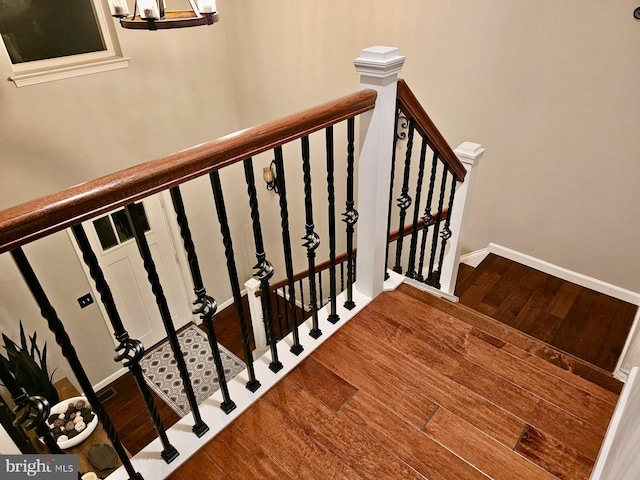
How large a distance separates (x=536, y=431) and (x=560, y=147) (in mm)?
2506

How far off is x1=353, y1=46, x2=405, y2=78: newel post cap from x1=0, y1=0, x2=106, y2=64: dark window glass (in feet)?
11.8

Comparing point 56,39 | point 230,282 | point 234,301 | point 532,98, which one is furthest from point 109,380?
point 532,98

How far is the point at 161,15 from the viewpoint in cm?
198

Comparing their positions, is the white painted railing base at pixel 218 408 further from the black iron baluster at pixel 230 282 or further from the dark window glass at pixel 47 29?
the dark window glass at pixel 47 29

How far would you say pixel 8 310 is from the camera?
380cm

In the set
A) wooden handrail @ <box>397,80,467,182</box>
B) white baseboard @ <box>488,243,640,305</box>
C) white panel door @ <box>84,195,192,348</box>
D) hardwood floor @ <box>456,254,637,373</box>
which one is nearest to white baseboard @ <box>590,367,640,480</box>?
wooden handrail @ <box>397,80,467,182</box>

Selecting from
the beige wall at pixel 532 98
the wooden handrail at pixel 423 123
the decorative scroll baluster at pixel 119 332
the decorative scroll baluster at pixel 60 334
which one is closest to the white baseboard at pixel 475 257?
the beige wall at pixel 532 98

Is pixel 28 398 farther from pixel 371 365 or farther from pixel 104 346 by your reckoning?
pixel 104 346

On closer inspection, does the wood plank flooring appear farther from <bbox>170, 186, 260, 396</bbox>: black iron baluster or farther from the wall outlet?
the wall outlet

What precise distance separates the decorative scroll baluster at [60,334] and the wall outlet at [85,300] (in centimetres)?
375

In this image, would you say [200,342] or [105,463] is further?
[200,342]

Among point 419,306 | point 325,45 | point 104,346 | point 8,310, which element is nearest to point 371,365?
point 419,306

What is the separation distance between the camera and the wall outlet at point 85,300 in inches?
172

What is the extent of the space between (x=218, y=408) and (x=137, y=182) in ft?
2.78
